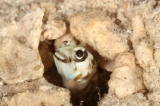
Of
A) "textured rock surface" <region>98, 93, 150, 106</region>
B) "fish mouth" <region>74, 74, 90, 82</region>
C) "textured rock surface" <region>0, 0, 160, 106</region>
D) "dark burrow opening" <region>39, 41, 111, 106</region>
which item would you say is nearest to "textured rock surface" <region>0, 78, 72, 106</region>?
"textured rock surface" <region>0, 0, 160, 106</region>

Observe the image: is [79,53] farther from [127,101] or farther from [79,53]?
[127,101]

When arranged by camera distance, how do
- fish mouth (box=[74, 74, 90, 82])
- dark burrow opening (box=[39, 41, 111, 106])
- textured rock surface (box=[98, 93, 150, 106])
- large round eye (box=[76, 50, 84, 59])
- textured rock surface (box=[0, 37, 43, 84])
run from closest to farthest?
textured rock surface (box=[98, 93, 150, 106]) → textured rock surface (box=[0, 37, 43, 84]) → large round eye (box=[76, 50, 84, 59]) → fish mouth (box=[74, 74, 90, 82]) → dark burrow opening (box=[39, 41, 111, 106])

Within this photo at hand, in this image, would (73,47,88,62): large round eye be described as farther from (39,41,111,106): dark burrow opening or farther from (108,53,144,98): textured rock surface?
(39,41,111,106): dark burrow opening

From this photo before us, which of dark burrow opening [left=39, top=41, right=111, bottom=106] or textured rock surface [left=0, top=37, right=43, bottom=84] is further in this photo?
dark burrow opening [left=39, top=41, right=111, bottom=106]

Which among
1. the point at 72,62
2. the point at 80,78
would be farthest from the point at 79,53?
the point at 80,78

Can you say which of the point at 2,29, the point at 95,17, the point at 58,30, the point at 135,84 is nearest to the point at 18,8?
the point at 2,29

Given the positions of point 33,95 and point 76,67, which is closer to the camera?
point 33,95

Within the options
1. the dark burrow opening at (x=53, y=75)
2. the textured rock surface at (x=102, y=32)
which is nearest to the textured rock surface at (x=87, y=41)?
the textured rock surface at (x=102, y=32)

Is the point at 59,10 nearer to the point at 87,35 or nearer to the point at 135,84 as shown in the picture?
the point at 87,35
